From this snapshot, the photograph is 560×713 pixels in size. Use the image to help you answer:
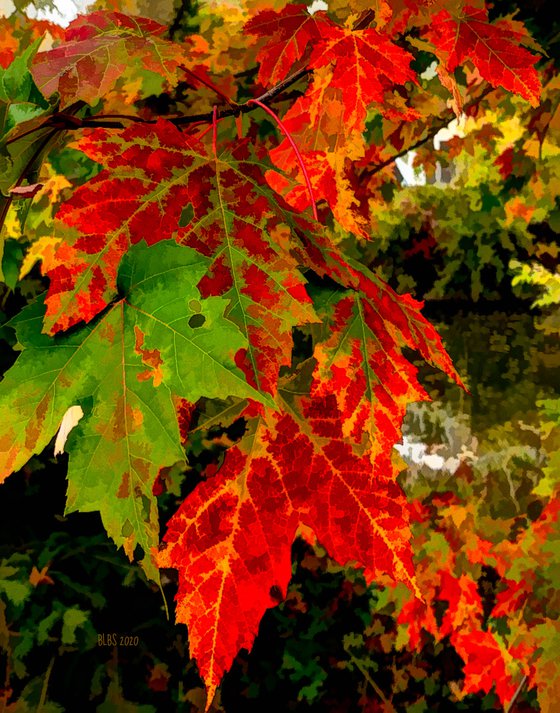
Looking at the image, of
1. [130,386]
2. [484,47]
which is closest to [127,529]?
[130,386]

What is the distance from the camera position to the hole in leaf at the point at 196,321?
1.10 ft

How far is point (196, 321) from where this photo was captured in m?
0.34

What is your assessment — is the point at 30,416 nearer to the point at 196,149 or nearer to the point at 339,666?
the point at 196,149

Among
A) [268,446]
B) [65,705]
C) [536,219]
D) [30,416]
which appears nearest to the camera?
[30,416]

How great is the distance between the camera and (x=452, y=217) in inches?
106

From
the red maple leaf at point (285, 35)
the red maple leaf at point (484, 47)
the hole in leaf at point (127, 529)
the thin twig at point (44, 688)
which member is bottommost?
the thin twig at point (44, 688)

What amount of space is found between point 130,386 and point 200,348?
5cm

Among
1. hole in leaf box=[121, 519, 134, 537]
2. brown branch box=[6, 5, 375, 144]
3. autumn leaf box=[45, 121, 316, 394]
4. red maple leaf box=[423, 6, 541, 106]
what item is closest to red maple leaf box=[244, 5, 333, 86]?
brown branch box=[6, 5, 375, 144]

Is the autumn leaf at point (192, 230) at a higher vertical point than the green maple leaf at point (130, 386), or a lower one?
higher

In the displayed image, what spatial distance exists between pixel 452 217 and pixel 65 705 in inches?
102

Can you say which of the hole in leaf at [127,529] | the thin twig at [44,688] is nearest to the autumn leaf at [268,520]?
the hole in leaf at [127,529]

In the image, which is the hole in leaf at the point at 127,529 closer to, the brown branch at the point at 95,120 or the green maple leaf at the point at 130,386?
the green maple leaf at the point at 130,386

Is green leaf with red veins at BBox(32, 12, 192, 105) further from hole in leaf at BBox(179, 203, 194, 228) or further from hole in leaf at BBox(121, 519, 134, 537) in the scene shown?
hole in leaf at BBox(121, 519, 134, 537)

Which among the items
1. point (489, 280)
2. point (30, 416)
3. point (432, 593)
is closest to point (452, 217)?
point (489, 280)
